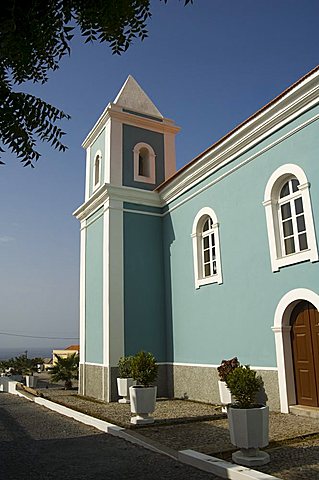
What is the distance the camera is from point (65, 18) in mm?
3490

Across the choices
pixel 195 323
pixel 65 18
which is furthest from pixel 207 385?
pixel 65 18

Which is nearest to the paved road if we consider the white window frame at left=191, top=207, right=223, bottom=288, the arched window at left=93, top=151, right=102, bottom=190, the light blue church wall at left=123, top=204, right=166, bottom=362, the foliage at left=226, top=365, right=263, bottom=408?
the foliage at left=226, top=365, right=263, bottom=408

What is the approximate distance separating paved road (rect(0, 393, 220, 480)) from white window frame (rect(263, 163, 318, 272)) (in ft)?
16.0

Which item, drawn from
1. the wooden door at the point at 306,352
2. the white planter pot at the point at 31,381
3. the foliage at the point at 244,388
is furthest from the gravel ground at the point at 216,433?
the white planter pot at the point at 31,381

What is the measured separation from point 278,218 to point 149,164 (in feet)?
23.5

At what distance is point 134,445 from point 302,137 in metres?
6.97

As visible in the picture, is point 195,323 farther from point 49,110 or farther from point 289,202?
point 49,110

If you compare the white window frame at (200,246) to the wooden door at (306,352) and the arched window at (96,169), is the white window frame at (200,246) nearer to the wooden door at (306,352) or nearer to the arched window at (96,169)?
the wooden door at (306,352)

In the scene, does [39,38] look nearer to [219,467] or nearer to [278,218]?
[219,467]

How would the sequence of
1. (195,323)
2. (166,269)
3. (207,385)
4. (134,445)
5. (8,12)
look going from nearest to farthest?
(8,12) < (134,445) < (207,385) < (195,323) < (166,269)

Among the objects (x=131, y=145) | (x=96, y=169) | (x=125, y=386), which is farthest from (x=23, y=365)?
(x=131, y=145)

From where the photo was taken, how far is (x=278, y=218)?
389 inches

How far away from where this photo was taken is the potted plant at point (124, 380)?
38.4ft

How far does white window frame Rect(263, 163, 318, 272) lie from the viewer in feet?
29.0
